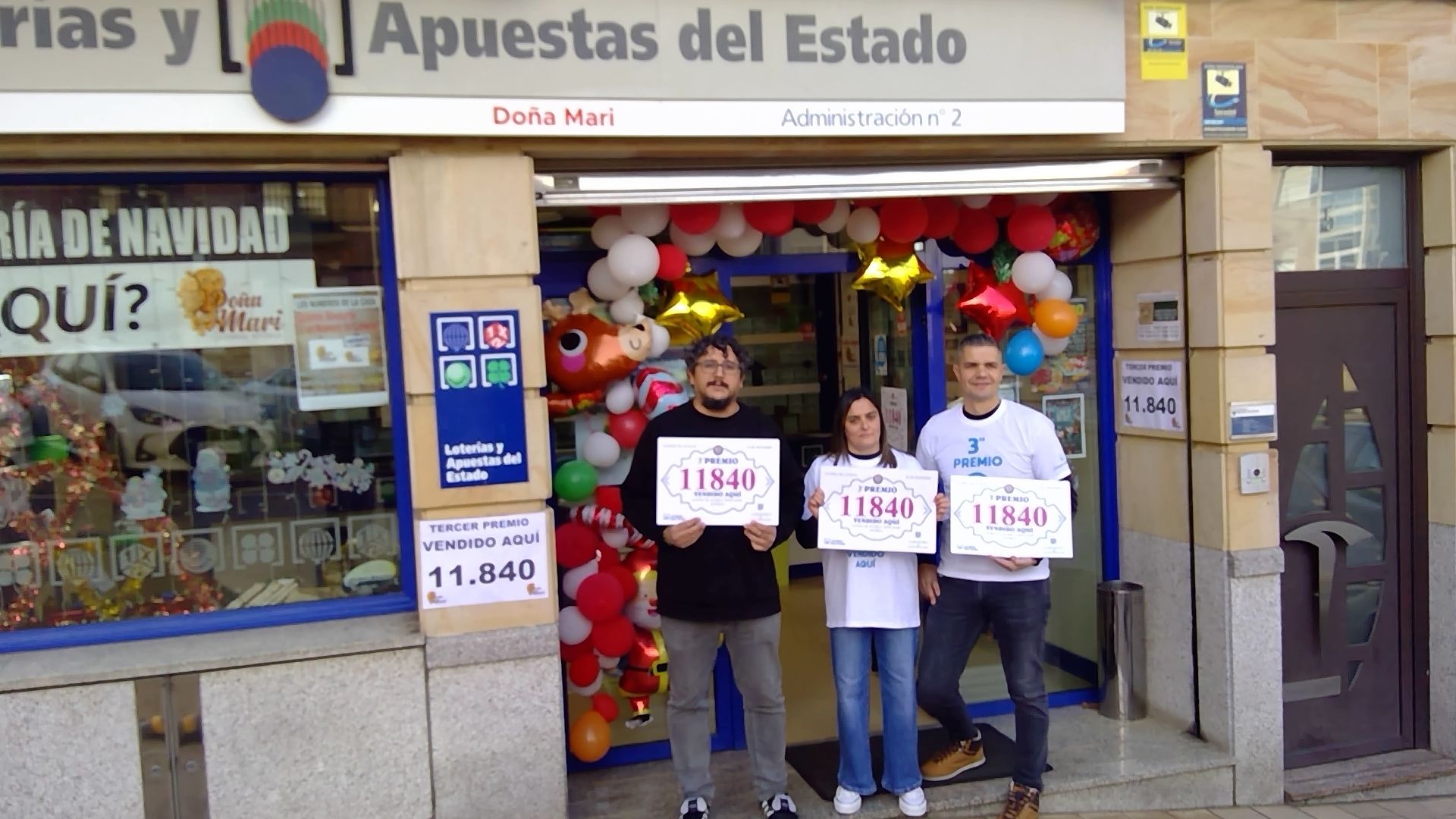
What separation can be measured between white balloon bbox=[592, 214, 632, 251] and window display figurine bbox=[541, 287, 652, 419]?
264 millimetres

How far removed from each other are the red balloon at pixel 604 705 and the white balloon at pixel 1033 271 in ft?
8.89

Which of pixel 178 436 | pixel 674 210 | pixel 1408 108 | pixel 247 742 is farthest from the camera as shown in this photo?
pixel 1408 108

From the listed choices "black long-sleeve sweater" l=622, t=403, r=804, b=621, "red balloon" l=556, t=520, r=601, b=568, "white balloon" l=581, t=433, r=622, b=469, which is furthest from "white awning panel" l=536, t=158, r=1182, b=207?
"red balloon" l=556, t=520, r=601, b=568

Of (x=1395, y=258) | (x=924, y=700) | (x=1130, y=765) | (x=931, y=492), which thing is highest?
(x=1395, y=258)

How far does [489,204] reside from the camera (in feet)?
13.5

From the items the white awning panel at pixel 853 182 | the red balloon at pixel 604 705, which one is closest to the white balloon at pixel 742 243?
the white awning panel at pixel 853 182

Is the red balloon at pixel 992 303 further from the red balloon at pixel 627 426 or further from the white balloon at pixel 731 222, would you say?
the red balloon at pixel 627 426

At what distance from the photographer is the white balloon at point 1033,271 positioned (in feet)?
17.0

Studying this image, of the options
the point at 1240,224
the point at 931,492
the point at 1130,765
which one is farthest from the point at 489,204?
the point at 1130,765

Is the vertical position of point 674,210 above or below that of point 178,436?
above

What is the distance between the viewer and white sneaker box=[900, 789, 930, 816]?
441 centimetres

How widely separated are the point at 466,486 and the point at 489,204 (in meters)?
1.05

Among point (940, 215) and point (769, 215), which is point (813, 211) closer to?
point (769, 215)

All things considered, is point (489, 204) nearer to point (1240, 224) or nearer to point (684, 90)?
point (684, 90)
